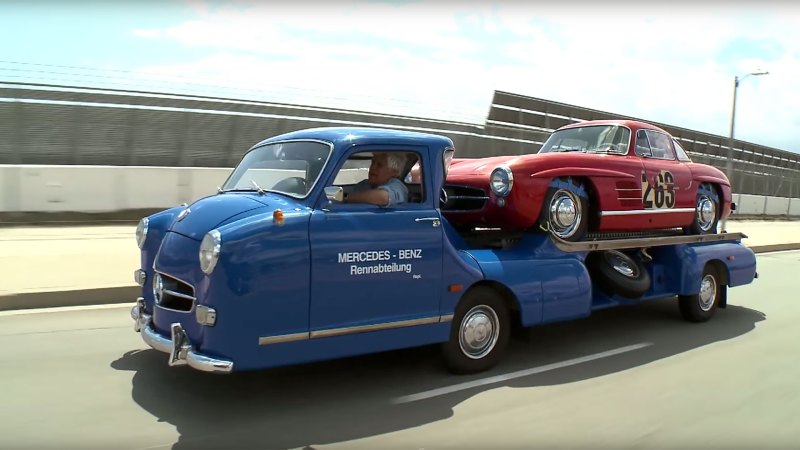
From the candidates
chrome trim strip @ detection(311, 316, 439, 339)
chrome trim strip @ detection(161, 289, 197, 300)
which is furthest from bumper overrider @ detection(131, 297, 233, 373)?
chrome trim strip @ detection(311, 316, 439, 339)

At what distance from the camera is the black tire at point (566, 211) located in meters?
5.70

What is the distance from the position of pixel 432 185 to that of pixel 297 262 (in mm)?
1424

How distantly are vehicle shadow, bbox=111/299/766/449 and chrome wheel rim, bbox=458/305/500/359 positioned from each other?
21 cm

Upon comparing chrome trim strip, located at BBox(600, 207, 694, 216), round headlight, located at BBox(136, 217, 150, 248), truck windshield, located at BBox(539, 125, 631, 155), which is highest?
truck windshield, located at BBox(539, 125, 631, 155)

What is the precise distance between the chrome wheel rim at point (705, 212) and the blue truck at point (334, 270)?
229 cm

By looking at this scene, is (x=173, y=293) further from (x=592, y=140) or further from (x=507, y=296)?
(x=592, y=140)

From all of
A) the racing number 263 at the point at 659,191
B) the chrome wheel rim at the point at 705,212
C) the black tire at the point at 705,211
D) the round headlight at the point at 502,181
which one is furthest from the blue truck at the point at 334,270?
the chrome wheel rim at the point at 705,212

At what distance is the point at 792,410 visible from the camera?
4512mm

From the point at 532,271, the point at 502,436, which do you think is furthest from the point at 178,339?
the point at 532,271

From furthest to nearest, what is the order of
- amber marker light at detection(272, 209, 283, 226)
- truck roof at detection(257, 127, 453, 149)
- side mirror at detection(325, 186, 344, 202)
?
truck roof at detection(257, 127, 453, 149), side mirror at detection(325, 186, 344, 202), amber marker light at detection(272, 209, 283, 226)

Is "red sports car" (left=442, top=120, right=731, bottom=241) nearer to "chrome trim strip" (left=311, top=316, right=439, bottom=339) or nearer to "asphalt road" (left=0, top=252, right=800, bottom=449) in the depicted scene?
"asphalt road" (left=0, top=252, right=800, bottom=449)

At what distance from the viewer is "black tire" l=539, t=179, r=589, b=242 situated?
5699 mm

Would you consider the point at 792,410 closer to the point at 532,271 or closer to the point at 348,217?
the point at 532,271

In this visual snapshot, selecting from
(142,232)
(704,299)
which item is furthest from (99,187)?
(704,299)
